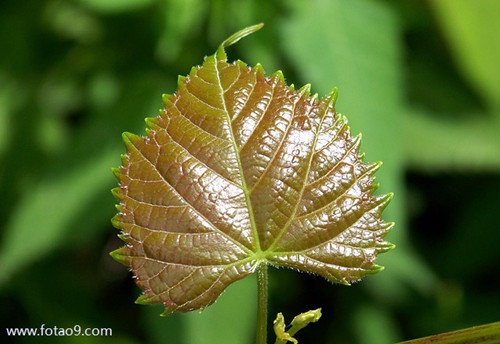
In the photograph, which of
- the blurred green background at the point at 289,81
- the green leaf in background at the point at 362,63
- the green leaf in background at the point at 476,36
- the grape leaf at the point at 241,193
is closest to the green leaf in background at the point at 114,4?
the blurred green background at the point at 289,81

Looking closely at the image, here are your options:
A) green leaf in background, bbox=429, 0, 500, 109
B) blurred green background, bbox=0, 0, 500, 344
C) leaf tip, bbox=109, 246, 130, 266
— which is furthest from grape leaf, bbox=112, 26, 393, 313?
green leaf in background, bbox=429, 0, 500, 109

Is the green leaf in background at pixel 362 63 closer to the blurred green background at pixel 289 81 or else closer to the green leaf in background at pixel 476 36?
the blurred green background at pixel 289 81

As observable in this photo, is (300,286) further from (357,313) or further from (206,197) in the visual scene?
(206,197)

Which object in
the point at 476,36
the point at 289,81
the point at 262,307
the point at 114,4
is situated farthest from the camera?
the point at 476,36

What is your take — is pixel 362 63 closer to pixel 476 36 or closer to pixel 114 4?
pixel 476 36

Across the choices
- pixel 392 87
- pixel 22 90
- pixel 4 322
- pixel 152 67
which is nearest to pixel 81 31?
pixel 22 90

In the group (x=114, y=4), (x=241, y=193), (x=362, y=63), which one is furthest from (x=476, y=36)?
(x=241, y=193)
